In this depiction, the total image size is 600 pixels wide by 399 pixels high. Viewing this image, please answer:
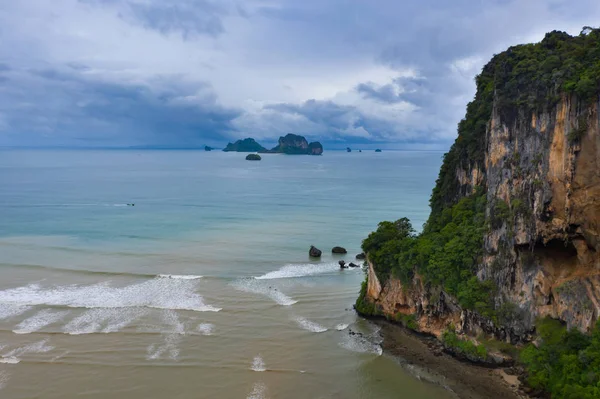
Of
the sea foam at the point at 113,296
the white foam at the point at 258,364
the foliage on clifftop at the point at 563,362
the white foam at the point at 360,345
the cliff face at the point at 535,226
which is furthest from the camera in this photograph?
the sea foam at the point at 113,296

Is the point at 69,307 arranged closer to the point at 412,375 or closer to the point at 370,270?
the point at 370,270

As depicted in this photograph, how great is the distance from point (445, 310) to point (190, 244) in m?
35.1

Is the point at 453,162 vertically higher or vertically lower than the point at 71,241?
higher

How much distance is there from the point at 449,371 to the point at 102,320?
24520 millimetres

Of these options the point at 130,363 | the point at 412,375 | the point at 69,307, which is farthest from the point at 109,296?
the point at 412,375

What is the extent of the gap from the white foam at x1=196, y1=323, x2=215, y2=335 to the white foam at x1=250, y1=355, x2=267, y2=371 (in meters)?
5.26

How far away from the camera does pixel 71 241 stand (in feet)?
199

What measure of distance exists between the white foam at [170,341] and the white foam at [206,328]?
1190 millimetres

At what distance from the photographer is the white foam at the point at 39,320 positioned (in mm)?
35219

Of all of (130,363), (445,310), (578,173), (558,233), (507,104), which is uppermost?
(507,104)

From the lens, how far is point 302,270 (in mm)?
50094

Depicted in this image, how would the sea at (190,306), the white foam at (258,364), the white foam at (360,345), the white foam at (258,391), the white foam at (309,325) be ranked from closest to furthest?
the white foam at (258,391) → the sea at (190,306) → the white foam at (258,364) → the white foam at (360,345) → the white foam at (309,325)

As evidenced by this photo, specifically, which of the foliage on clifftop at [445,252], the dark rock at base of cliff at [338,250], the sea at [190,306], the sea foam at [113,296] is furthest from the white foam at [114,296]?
the dark rock at base of cliff at [338,250]

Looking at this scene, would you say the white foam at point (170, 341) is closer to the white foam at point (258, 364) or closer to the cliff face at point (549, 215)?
the white foam at point (258, 364)
